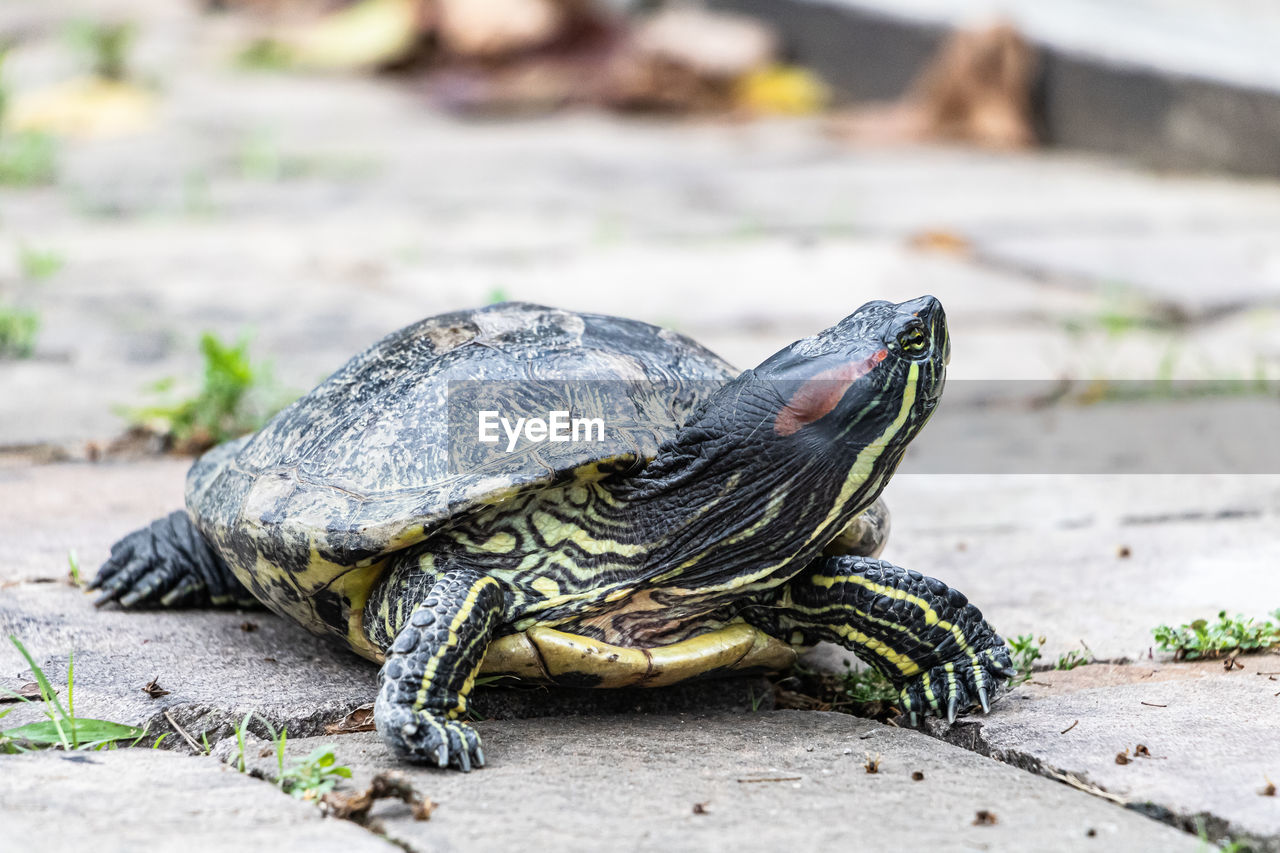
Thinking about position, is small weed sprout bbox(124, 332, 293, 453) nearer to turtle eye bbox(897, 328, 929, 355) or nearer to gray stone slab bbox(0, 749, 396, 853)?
gray stone slab bbox(0, 749, 396, 853)

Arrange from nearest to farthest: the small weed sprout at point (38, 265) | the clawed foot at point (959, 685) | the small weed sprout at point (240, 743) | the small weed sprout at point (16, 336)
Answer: the small weed sprout at point (240, 743), the clawed foot at point (959, 685), the small weed sprout at point (16, 336), the small weed sprout at point (38, 265)

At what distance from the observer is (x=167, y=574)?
290 cm

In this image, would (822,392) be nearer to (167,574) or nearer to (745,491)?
(745,491)

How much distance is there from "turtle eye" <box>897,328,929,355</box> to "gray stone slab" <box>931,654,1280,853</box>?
630mm

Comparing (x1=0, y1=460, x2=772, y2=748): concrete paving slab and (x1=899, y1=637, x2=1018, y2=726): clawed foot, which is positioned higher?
(x1=899, y1=637, x2=1018, y2=726): clawed foot

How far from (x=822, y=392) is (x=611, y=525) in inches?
17.5

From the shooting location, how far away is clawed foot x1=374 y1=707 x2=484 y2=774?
2.18 m

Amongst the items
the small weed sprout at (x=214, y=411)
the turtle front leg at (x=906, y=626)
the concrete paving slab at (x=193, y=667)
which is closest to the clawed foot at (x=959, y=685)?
the turtle front leg at (x=906, y=626)

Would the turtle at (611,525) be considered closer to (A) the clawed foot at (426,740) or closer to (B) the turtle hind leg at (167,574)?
(A) the clawed foot at (426,740)

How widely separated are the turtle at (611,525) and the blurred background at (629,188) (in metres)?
1.53

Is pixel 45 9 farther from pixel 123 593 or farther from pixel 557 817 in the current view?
pixel 557 817

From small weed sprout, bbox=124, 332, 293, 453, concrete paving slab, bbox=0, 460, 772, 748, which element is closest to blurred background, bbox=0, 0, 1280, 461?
small weed sprout, bbox=124, 332, 293, 453

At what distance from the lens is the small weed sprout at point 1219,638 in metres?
2.65

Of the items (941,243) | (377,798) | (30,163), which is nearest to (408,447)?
(377,798)
